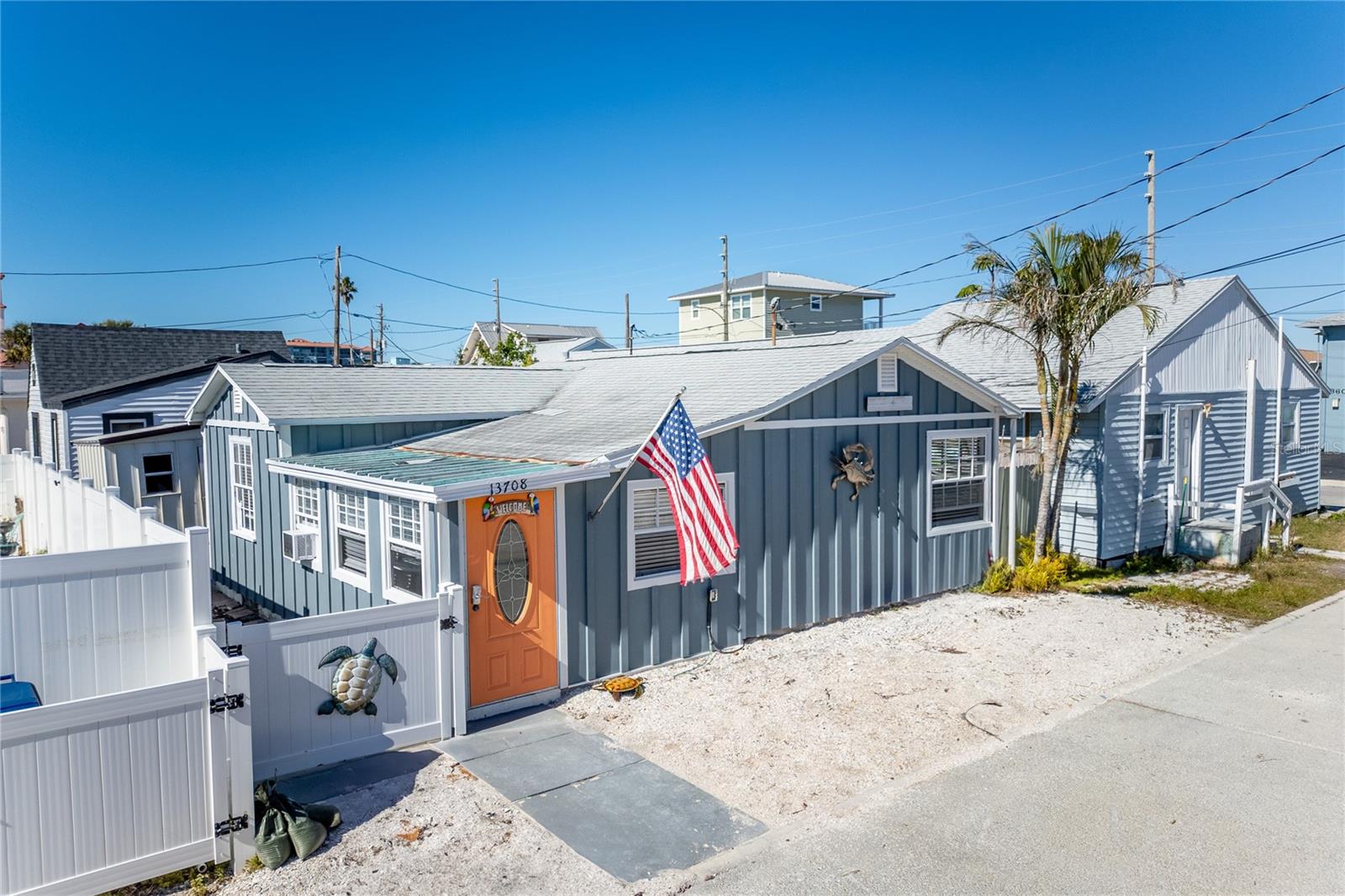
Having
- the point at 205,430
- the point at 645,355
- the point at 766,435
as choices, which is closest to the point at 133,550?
the point at 766,435

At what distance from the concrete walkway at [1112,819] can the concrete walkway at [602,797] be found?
355 mm

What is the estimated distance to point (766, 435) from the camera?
1103 centimetres

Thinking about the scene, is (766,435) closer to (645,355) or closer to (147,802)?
(645,355)

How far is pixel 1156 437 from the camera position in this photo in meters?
16.4

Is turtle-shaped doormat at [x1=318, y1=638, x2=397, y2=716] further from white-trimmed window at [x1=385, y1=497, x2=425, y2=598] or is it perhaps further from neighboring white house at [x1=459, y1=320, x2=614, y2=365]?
neighboring white house at [x1=459, y1=320, x2=614, y2=365]

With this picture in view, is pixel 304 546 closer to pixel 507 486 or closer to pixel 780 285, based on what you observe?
pixel 507 486

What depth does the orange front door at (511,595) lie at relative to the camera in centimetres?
846

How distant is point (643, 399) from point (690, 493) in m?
3.96

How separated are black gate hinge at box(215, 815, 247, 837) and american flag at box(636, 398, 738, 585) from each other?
4.32 m

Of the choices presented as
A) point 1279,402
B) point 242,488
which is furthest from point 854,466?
point 1279,402

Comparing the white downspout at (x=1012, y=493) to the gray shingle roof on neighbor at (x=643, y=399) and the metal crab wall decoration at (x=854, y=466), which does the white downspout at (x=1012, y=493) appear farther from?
the metal crab wall decoration at (x=854, y=466)

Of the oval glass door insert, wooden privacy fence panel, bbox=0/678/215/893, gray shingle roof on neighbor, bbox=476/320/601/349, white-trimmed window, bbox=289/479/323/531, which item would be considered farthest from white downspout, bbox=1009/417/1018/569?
gray shingle roof on neighbor, bbox=476/320/601/349

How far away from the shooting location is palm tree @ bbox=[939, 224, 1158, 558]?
517 inches

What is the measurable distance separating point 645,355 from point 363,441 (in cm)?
581
